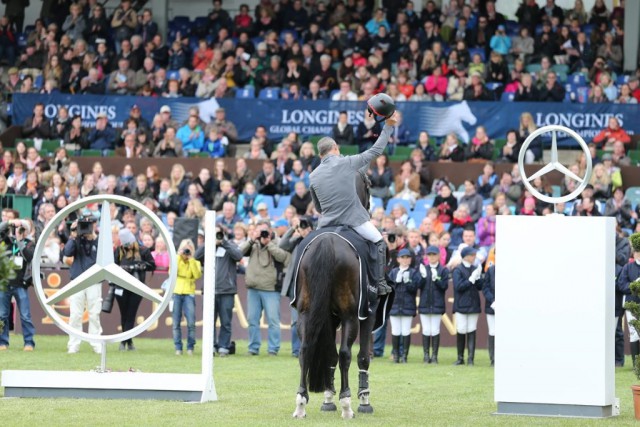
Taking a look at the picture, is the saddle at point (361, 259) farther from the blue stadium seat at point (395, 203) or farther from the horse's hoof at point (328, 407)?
the blue stadium seat at point (395, 203)

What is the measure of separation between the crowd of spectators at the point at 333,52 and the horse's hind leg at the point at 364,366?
15.9 metres

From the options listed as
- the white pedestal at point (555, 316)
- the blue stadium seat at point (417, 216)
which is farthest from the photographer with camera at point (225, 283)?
the white pedestal at point (555, 316)

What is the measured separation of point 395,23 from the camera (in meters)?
31.1

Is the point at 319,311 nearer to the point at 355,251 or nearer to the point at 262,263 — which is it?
the point at 355,251

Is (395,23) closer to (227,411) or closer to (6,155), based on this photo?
(6,155)

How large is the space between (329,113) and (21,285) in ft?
32.7

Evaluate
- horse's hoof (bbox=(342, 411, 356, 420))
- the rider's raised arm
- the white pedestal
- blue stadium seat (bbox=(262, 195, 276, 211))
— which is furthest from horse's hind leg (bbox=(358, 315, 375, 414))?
blue stadium seat (bbox=(262, 195, 276, 211))

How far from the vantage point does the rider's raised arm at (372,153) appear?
11242 millimetres

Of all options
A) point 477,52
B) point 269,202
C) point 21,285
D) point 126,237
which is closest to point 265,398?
point 21,285

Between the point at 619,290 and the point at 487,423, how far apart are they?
7.85 metres

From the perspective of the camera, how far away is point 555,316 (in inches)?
437

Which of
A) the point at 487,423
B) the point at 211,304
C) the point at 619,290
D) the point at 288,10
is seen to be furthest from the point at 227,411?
the point at 288,10

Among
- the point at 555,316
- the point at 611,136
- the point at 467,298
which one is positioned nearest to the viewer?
the point at 555,316

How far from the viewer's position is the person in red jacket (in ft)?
83.7
